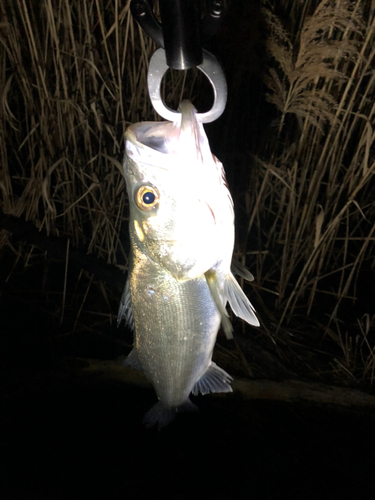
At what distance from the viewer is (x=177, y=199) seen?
75 cm

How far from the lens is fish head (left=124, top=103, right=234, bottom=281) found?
0.70 metres

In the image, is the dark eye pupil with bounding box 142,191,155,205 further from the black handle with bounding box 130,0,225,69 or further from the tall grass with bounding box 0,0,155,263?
the tall grass with bounding box 0,0,155,263

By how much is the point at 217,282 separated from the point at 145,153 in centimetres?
36

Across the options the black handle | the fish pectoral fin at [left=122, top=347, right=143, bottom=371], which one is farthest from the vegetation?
the fish pectoral fin at [left=122, top=347, right=143, bottom=371]

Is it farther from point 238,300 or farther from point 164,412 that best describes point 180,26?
point 164,412

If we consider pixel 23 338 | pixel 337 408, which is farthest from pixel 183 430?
pixel 23 338

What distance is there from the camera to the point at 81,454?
1.65 meters

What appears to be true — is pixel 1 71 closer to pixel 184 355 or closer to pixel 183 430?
pixel 184 355

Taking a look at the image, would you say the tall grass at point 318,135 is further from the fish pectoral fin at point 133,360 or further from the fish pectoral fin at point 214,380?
the fish pectoral fin at point 133,360

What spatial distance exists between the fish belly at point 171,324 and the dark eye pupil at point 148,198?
0.17 metres

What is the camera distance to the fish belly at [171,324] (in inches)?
34.9

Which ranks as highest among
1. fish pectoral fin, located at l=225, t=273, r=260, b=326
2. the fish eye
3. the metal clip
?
the metal clip

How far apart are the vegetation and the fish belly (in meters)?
0.77

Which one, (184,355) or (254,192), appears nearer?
(184,355)
